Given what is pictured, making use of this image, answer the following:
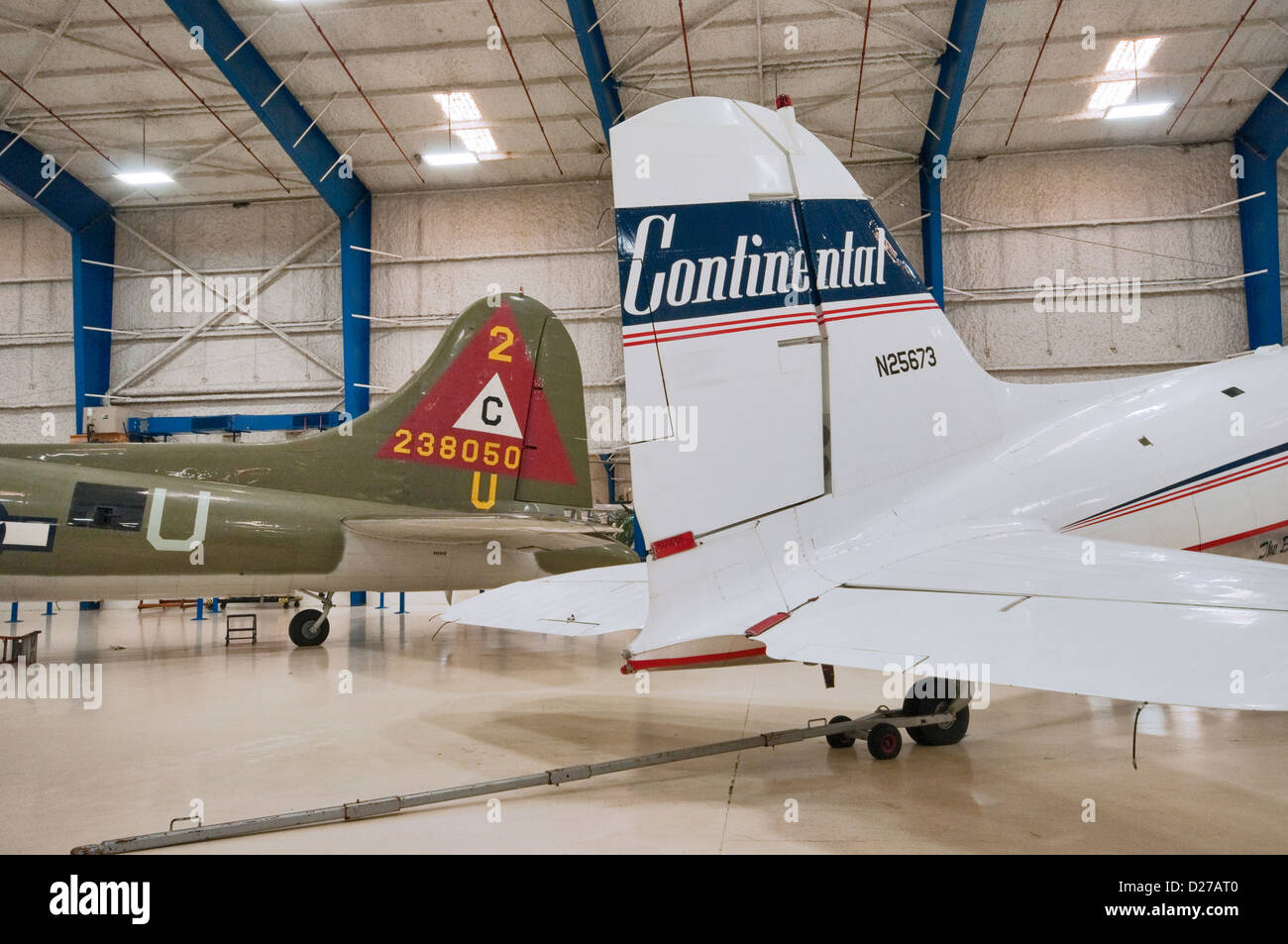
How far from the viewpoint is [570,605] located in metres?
4.71

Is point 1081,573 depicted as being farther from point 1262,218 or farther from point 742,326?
point 1262,218

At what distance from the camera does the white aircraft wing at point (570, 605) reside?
4.30 metres

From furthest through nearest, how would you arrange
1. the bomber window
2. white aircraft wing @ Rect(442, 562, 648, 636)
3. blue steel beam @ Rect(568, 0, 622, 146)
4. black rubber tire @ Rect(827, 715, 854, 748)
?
blue steel beam @ Rect(568, 0, 622, 146), the bomber window, black rubber tire @ Rect(827, 715, 854, 748), white aircraft wing @ Rect(442, 562, 648, 636)

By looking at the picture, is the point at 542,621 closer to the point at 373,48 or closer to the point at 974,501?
the point at 974,501

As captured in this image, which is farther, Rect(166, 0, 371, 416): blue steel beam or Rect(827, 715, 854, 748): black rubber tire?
Rect(166, 0, 371, 416): blue steel beam

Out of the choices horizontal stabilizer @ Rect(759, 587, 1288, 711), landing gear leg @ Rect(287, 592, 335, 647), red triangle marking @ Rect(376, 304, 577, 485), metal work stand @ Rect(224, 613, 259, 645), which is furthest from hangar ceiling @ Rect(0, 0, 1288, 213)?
horizontal stabilizer @ Rect(759, 587, 1288, 711)

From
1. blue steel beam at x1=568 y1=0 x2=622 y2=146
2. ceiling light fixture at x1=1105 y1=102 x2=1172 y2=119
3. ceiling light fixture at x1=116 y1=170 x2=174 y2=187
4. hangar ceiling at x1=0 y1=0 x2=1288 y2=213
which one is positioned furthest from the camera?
ceiling light fixture at x1=116 y1=170 x2=174 y2=187

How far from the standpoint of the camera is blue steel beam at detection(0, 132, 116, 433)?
55.5ft

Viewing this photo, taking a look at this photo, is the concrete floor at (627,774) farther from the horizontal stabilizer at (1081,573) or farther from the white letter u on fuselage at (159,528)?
the white letter u on fuselage at (159,528)

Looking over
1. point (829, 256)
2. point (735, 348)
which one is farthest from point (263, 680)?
point (829, 256)

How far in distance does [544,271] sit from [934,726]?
49.4ft

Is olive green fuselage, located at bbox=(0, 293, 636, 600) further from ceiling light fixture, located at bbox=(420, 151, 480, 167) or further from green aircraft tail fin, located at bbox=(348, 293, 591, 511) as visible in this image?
ceiling light fixture, located at bbox=(420, 151, 480, 167)

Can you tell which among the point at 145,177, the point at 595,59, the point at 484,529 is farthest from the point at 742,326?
the point at 145,177

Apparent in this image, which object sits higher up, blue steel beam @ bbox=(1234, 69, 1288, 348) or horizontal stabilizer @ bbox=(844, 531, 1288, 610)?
blue steel beam @ bbox=(1234, 69, 1288, 348)
